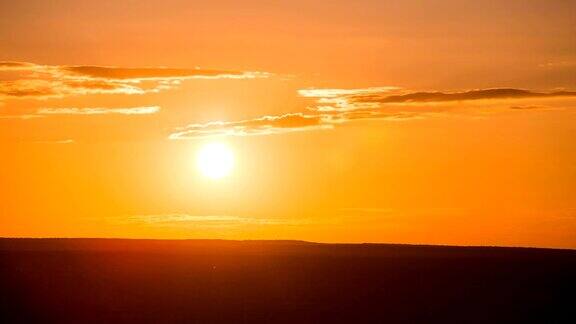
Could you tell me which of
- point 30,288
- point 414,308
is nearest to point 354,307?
point 414,308

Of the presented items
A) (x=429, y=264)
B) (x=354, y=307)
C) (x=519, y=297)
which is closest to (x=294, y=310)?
(x=354, y=307)

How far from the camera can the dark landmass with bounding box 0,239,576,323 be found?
122ft

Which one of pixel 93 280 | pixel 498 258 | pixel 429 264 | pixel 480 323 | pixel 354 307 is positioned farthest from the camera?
pixel 498 258

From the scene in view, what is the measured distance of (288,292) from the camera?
41312mm

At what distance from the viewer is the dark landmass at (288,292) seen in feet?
122

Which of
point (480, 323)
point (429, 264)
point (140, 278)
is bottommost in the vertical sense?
point (480, 323)

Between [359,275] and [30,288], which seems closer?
[30,288]

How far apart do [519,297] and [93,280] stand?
46.9 feet

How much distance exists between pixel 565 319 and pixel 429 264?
540 inches

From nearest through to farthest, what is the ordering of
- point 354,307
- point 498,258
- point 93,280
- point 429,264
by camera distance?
point 354,307, point 93,280, point 429,264, point 498,258

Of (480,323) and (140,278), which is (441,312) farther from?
(140,278)

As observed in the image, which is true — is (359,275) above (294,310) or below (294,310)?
above

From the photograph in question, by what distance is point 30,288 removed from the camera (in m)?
41.1

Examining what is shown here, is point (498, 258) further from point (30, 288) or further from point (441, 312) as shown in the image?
point (30, 288)
